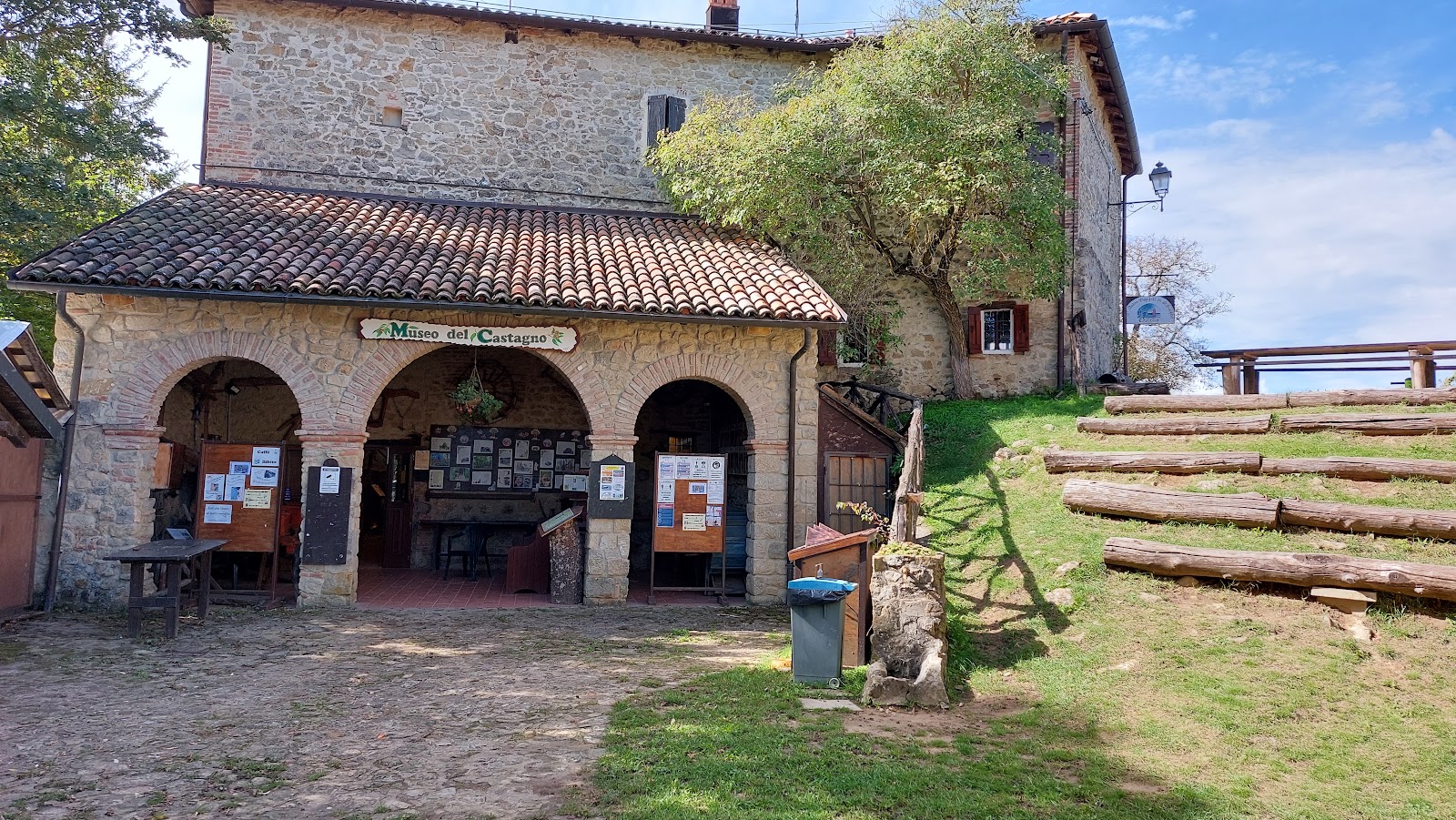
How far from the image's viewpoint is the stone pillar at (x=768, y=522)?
37.1 ft

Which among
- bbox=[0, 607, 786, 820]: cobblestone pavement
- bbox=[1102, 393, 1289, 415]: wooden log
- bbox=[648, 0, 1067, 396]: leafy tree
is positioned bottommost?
bbox=[0, 607, 786, 820]: cobblestone pavement

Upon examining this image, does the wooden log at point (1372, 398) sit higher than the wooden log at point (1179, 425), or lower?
higher

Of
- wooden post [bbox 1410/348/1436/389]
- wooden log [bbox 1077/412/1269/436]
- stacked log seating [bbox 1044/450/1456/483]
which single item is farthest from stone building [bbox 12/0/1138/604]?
wooden post [bbox 1410/348/1436/389]

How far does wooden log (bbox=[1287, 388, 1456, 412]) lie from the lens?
10.6 meters

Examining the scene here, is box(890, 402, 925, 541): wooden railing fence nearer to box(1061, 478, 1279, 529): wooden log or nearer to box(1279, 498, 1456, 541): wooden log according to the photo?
box(1061, 478, 1279, 529): wooden log

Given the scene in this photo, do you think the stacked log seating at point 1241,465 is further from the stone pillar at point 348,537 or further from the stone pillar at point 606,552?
the stone pillar at point 348,537

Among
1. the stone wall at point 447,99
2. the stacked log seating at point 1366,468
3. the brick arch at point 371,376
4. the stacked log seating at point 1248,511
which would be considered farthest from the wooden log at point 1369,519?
the stone wall at point 447,99

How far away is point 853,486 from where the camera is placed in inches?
463

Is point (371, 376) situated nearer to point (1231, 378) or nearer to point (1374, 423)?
point (1374, 423)

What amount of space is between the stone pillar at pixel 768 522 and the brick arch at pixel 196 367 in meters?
5.12

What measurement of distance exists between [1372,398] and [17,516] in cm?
1538

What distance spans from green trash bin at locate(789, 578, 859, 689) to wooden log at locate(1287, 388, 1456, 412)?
26.3ft

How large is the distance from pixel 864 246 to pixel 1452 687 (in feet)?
35.9

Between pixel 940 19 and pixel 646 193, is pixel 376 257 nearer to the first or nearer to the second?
pixel 646 193
